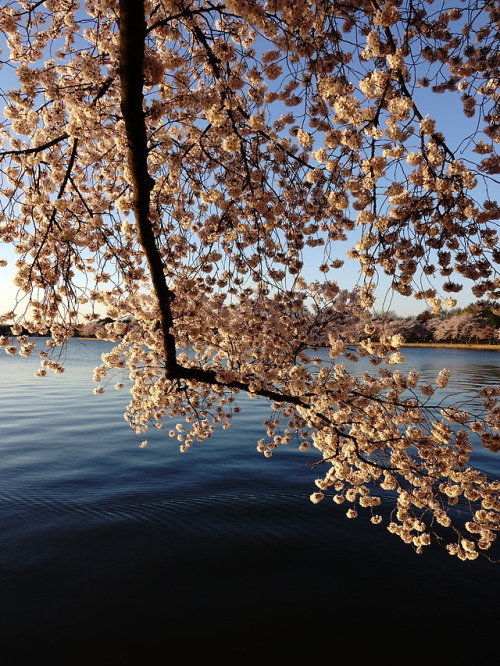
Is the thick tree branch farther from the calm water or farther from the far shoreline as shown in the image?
the far shoreline

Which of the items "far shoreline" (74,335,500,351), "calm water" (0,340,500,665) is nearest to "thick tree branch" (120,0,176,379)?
"calm water" (0,340,500,665)

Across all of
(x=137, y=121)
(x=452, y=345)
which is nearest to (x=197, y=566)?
(x=137, y=121)

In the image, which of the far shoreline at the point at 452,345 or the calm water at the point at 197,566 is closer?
the calm water at the point at 197,566

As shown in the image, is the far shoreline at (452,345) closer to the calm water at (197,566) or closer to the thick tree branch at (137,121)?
the calm water at (197,566)

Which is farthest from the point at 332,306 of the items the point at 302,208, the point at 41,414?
the point at 41,414

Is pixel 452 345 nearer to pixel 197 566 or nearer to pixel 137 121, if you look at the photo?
pixel 197 566

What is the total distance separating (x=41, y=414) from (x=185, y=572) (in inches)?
574

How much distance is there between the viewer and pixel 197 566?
6582 millimetres

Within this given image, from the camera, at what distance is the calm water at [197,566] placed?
5281mm

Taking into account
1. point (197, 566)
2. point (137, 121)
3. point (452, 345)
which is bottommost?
point (197, 566)

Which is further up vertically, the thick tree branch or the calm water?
the thick tree branch

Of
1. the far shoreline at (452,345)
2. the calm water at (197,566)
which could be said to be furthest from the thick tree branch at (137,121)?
the far shoreline at (452,345)

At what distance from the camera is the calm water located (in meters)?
5.28

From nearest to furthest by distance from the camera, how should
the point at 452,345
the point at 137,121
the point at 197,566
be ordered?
the point at 137,121 < the point at 197,566 < the point at 452,345
